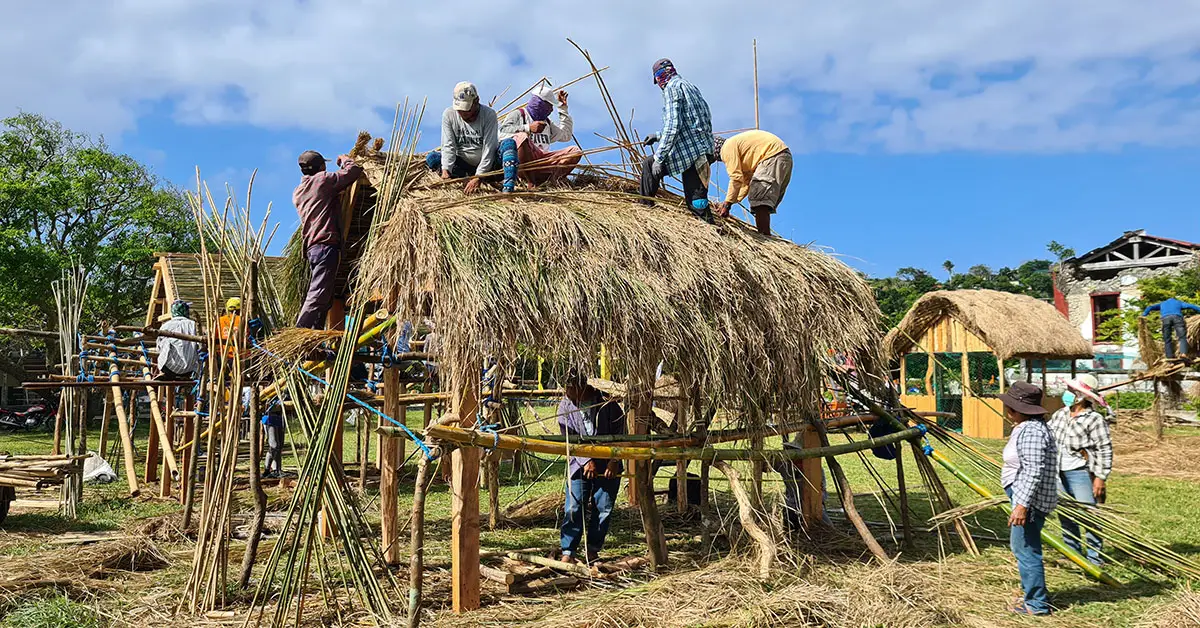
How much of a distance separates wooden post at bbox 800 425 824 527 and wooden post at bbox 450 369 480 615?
3.31 metres

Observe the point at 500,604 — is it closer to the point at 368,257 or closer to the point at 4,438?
the point at 368,257

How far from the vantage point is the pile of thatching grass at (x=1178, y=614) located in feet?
17.3

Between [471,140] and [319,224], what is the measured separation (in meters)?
1.43

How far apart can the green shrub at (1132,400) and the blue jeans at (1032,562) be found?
20967 mm

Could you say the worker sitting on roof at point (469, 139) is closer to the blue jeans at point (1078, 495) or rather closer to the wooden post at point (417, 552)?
the wooden post at point (417, 552)

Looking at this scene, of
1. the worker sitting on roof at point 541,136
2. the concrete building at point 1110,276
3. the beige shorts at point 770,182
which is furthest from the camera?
the concrete building at point 1110,276

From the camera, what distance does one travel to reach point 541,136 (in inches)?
328

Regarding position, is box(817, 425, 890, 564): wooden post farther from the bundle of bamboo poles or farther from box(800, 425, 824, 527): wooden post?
the bundle of bamboo poles

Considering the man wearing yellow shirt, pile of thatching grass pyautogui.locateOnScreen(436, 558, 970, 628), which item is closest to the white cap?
the man wearing yellow shirt

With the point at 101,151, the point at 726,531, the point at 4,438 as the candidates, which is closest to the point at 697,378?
the point at 726,531

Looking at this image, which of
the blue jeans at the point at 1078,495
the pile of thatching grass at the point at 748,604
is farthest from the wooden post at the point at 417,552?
the blue jeans at the point at 1078,495

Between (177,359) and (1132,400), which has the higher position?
(177,359)

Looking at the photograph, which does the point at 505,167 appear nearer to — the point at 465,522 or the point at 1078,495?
the point at 465,522

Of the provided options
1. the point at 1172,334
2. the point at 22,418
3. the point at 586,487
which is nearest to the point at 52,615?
the point at 586,487
